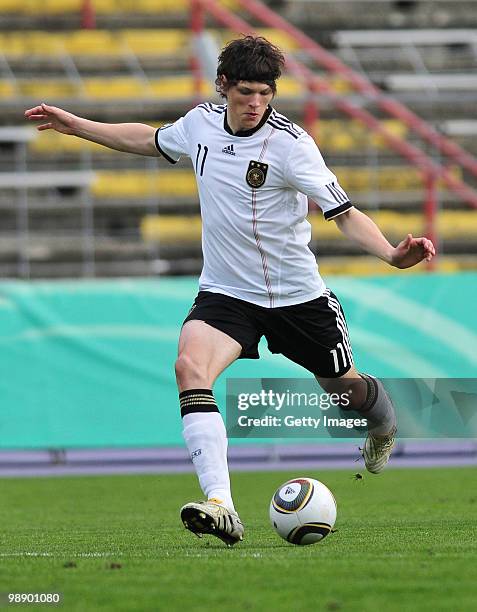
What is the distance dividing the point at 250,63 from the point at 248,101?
0.18 metres

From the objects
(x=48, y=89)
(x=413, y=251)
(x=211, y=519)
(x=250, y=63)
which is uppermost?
(x=48, y=89)

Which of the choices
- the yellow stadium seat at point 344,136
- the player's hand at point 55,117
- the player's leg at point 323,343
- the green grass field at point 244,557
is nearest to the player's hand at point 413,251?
the player's leg at point 323,343

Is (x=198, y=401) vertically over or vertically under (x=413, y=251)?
under

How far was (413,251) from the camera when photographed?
6.18 meters

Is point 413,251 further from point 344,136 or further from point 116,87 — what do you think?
point 116,87

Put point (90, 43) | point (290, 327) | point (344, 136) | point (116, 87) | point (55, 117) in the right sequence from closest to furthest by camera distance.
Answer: point (290, 327) < point (55, 117) < point (344, 136) < point (116, 87) < point (90, 43)

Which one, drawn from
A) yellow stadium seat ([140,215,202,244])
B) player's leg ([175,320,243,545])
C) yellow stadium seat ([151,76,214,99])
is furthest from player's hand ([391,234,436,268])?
yellow stadium seat ([151,76,214,99])

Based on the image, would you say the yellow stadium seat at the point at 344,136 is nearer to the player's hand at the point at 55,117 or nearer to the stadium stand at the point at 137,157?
the stadium stand at the point at 137,157

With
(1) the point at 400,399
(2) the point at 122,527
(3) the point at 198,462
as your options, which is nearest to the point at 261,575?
(3) the point at 198,462

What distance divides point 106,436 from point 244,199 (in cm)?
627

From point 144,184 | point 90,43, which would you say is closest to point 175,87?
point 90,43

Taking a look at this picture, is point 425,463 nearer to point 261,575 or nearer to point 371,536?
point 371,536

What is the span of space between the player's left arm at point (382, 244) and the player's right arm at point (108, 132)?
1178mm

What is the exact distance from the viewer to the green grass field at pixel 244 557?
4.43 metres
